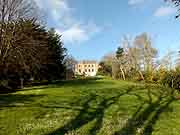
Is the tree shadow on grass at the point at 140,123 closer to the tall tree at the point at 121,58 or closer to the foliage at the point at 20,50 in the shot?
the foliage at the point at 20,50

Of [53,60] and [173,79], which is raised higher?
[53,60]

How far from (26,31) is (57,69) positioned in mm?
16989

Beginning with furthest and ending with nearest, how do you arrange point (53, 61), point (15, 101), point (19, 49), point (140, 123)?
1. point (53, 61)
2. point (19, 49)
3. point (15, 101)
4. point (140, 123)

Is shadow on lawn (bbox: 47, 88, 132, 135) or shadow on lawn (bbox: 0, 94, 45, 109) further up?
shadow on lawn (bbox: 0, 94, 45, 109)

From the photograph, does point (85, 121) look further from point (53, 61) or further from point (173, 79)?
point (53, 61)

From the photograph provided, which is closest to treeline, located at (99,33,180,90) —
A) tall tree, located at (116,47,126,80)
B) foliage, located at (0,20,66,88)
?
tall tree, located at (116,47,126,80)

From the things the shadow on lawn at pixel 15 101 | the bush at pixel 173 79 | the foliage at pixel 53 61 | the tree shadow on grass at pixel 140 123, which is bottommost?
the tree shadow on grass at pixel 140 123

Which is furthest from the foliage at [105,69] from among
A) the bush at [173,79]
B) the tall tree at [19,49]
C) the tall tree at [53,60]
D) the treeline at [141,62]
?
the tall tree at [19,49]

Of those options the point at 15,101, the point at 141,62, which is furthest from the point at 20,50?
the point at 141,62

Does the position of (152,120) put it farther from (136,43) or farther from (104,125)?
(136,43)

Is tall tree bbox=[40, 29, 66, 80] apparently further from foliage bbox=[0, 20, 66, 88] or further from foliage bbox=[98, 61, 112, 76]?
foliage bbox=[98, 61, 112, 76]

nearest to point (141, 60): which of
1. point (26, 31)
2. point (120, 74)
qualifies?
point (120, 74)

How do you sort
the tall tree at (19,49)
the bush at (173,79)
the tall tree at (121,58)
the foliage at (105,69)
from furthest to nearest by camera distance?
the foliage at (105,69)
the tall tree at (121,58)
the bush at (173,79)
the tall tree at (19,49)

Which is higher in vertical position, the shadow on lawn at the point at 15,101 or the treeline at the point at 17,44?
the treeline at the point at 17,44
